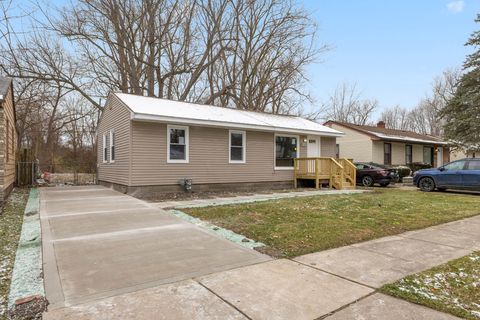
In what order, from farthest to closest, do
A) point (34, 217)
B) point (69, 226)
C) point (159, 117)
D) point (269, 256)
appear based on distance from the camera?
point (159, 117) → point (34, 217) → point (69, 226) → point (269, 256)

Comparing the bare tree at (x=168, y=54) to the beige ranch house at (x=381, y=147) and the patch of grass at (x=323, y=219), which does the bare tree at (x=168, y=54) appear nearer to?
the beige ranch house at (x=381, y=147)

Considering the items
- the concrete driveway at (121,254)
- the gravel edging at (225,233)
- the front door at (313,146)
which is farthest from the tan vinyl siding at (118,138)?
the front door at (313,146)

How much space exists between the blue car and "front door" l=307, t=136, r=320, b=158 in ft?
15.6

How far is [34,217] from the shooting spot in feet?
23.3

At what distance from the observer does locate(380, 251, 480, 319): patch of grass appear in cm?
292

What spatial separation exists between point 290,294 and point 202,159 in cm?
945

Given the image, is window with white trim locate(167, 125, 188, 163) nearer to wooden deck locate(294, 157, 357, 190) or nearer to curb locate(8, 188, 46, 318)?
wooden deck locate(294, 157, 357, 190)

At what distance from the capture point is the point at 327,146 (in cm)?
1672

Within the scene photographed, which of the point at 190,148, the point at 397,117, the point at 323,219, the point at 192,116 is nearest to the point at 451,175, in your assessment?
the point at 323,219

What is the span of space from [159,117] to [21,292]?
8212 mm

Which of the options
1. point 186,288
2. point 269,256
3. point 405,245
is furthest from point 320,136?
point 186,288

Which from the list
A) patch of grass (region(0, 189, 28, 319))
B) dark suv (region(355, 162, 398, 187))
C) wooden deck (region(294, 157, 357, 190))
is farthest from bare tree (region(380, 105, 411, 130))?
patch of grass (region(0, 189, 28, 319))

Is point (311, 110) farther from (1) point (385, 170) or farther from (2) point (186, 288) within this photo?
(2) point (186, 288)

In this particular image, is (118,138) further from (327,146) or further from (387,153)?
(387,153)
